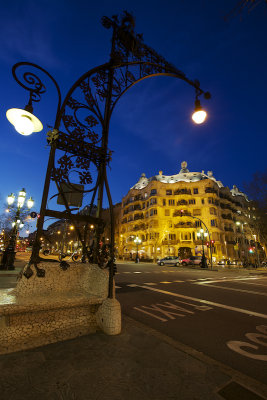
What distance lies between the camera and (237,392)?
1733 millimetres

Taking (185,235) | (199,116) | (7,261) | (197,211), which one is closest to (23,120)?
(199,116)

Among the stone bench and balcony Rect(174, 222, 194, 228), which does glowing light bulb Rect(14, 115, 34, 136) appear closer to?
the stone bench

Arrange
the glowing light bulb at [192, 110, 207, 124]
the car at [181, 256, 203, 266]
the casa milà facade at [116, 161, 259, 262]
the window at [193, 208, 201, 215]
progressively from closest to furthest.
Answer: the glowing light bulb at [192, 110, 207, 124]
the car at [181, 256, 203, 266]
the casa milà facade at [116, 161, 259, 262]
the window at [193, 208, 201, 215]

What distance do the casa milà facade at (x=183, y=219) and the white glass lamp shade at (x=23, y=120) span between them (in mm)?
40511

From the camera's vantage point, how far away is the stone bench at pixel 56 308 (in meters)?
2.22

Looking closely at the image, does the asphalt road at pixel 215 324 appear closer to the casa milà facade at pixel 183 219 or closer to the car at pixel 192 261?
the car at pixel 192 261

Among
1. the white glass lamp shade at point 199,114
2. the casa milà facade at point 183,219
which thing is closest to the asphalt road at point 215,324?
the white glass lamp shade at point 199,114

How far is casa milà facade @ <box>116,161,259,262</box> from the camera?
143 ft

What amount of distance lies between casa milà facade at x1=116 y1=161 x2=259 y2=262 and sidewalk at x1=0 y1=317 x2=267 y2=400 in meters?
40.4

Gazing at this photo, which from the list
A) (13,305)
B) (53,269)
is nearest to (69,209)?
(53,269)

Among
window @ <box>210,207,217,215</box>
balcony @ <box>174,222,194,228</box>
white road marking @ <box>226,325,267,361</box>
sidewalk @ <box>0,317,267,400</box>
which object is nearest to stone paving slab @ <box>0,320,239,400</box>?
sidewalk @ <box>0,317,267,400</box>

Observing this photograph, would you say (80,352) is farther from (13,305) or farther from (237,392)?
(237,392)

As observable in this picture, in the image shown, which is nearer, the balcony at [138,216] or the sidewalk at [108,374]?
the sidewalk at [108,374]

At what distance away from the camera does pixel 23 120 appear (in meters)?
3.04
